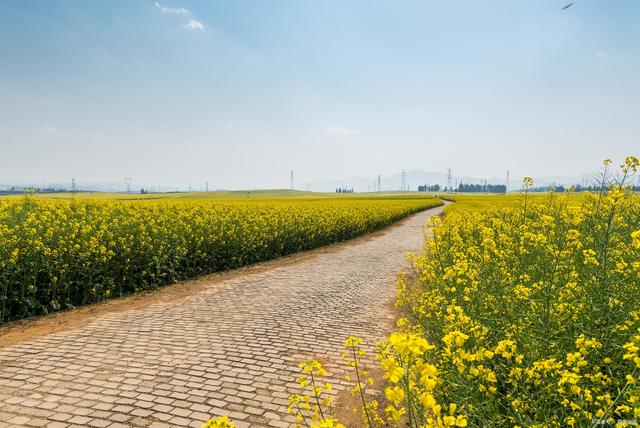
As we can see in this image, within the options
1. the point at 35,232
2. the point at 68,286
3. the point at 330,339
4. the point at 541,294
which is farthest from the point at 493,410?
the point at 35,232

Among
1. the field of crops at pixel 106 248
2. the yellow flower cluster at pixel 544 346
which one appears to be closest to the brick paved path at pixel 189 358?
the field of crops at pixel 106 248

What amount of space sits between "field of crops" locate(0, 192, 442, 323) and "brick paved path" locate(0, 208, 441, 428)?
1663 millimetres

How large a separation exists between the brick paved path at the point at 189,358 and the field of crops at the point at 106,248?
1663mm

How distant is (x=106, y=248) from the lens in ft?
31.8

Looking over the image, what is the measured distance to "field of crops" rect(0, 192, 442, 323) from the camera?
7.91 meters

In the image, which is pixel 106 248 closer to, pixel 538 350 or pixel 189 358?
pixel 189 358

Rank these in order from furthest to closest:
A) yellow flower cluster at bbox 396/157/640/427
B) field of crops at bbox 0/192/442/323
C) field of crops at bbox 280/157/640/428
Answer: field of crops at bbox 0/192/442/323 < yellow flower cluster at bbox 396/157/640/427 < field of crops at bbox 280/157/640/428

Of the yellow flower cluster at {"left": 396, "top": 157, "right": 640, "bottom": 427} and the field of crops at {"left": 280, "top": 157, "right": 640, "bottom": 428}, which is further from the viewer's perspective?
the yellow flower cluster at {"left": 396, "top": 157, "right": 640, "bottom": 427}

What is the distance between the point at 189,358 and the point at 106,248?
5.49 metres

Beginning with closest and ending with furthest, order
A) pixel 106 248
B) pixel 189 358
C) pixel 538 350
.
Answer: pixel 538 350 < pixel 189 358 < pixel 106 248

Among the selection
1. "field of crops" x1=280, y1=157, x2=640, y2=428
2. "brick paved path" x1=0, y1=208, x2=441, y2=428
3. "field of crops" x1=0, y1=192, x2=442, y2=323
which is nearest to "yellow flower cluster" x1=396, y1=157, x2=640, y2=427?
"field of crops" x1=280, y1=157, x2=640, y2=428

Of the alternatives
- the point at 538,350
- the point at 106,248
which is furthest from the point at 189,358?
the point at 106,248

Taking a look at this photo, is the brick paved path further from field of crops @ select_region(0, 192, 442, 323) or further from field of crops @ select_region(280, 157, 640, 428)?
field of crops @ select_region(0, 192, 442, 323)

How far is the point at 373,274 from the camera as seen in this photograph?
12.5m
